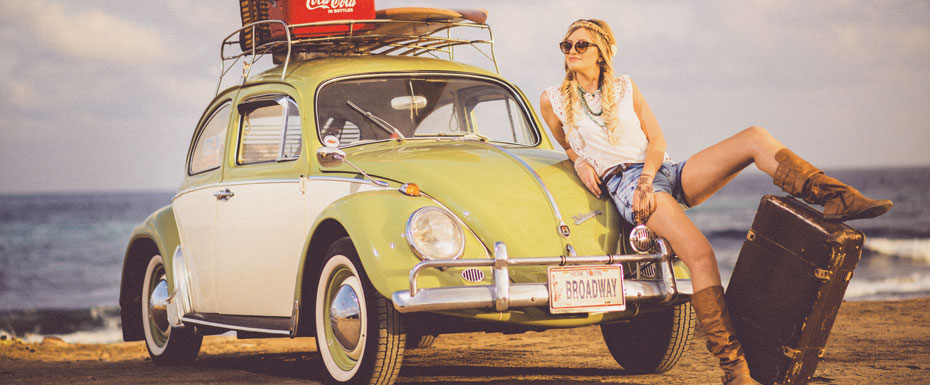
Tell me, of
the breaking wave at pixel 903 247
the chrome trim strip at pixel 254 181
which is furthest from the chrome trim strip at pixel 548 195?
the breaking wave at pixel 903 247

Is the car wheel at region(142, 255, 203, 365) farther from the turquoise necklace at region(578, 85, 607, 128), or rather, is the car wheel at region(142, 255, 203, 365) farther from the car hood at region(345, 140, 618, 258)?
the turquoise necklace at region(578, 85, 607, 128)

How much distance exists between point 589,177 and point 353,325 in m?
1.44

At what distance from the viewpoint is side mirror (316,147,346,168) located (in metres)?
5.48

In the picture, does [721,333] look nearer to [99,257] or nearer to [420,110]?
[420,110]

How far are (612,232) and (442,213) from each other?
36.6 inches

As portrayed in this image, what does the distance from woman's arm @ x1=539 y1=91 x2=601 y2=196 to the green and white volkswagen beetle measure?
72mm

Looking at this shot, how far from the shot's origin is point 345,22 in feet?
21.6

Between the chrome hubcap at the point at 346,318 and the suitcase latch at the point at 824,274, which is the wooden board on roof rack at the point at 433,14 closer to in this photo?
the chrome hubcap at the point at 346,318

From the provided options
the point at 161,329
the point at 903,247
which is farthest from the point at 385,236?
the point at 903,247

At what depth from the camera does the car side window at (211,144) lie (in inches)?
281

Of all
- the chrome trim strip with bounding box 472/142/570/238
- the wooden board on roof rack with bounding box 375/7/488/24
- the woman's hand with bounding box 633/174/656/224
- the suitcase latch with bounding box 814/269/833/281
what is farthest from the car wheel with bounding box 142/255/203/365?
the suitcase latch with bounding box 814/269/833/281

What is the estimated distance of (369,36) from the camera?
6.61 meters

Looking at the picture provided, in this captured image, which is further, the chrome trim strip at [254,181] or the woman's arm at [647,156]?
the chrome trim strip at [254,181]

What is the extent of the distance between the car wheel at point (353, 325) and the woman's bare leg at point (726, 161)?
1670mm
